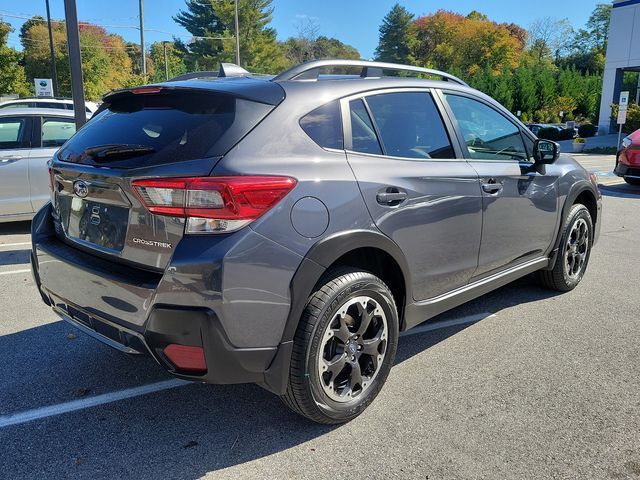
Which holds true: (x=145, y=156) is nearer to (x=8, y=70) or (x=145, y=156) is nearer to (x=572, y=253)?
(x=572, y=253)

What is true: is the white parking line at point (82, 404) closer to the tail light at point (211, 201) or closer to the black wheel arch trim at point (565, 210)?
the tail light at point (211, 201)

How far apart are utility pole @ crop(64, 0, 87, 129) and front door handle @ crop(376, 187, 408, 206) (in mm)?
4870

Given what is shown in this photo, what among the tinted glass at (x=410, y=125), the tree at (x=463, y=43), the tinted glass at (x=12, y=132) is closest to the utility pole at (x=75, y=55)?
the tinted glass at (x=12, y=132)

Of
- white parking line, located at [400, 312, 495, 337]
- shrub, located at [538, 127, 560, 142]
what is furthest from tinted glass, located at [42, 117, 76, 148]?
shrub, located at [538, 127, 560, 142]

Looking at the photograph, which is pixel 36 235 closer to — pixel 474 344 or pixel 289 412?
pixel 289 412

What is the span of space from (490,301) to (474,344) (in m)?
1.02

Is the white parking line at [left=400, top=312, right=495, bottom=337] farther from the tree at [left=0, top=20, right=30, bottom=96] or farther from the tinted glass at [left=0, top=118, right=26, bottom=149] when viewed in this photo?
the tree at [left=0, top=20, right=30, bottom=96]

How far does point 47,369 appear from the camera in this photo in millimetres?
3523

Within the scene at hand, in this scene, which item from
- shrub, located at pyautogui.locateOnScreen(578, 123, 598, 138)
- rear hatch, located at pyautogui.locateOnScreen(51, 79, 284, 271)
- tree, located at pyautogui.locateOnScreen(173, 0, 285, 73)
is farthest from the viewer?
tree, located at pyautogui.locateOnScreen(173, 0, 285, 73)

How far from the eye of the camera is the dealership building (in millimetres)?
28828

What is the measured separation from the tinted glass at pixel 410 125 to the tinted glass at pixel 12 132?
234 inches

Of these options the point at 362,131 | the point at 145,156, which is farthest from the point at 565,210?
the point at 145,156

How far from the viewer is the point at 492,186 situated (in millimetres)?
3707

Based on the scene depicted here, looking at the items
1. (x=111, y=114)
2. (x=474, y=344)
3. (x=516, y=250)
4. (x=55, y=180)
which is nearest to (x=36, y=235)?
(x=55, y=180)
